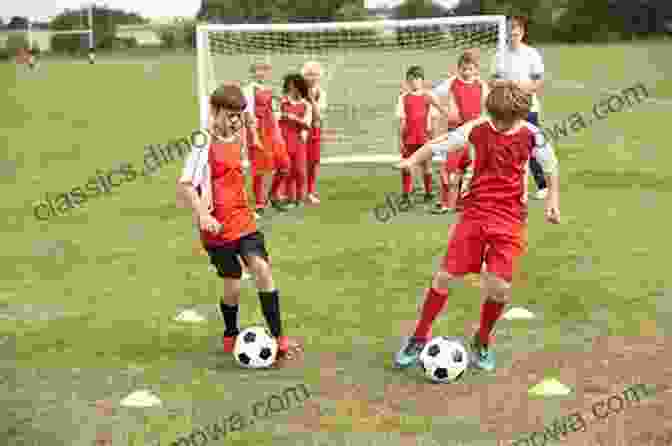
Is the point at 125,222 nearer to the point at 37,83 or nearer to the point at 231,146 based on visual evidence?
the point at 231,146

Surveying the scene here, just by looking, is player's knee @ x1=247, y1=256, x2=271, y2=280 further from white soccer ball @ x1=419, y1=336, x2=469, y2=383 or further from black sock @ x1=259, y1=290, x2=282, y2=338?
white soccer ball @ x1=419, y1=336, x2=469, y2=383

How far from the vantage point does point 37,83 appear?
43.2 m

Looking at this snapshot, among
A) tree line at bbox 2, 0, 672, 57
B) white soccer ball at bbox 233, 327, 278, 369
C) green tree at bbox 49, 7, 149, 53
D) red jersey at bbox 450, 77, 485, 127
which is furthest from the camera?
green tree at bbox 49, 7, 149, 53

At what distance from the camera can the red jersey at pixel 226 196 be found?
6797 millimetres

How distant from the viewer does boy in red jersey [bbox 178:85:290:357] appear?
6.66m

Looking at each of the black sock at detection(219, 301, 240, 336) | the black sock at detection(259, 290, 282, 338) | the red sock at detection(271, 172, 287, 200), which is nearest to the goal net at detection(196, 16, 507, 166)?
the red sock at detection(271, 172, 287, 200)

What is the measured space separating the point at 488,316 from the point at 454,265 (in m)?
0.43

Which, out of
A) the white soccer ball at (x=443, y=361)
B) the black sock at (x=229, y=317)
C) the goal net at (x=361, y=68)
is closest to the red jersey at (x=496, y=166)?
the white soccer ball at (x=443, y=361)

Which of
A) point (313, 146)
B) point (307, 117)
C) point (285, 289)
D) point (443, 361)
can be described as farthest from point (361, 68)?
point (443, 361)

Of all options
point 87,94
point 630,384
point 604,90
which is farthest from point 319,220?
point 87,94

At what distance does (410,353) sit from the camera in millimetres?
6934

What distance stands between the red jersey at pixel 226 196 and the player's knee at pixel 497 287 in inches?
62.0

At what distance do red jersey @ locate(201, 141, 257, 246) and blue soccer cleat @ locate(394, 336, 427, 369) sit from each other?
128cm

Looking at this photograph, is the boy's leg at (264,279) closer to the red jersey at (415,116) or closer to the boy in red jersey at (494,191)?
the boy in red jersey at (494,191)
